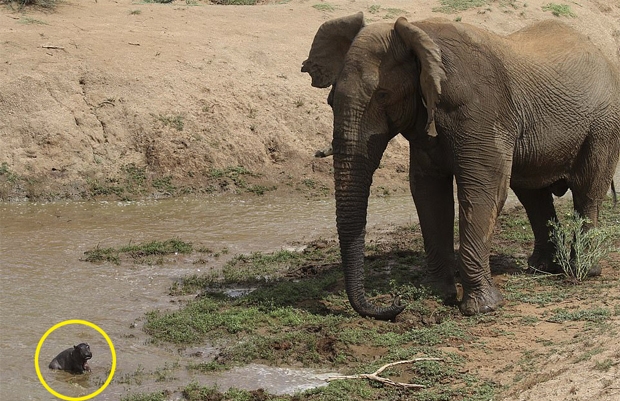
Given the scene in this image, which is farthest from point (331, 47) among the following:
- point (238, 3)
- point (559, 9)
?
point (559, 9)

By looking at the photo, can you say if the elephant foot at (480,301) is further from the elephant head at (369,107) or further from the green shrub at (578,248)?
the green shrub at (578,248)

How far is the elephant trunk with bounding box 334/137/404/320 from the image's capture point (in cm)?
814

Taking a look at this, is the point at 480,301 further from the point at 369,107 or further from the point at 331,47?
the point at 331,47

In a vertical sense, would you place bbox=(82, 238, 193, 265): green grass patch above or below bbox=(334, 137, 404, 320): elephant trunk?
below

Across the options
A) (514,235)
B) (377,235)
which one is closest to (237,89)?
(377,235)

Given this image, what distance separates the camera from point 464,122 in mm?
8453

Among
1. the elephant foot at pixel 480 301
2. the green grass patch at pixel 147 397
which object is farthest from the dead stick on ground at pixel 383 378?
the elephant foot at pixel 480 301

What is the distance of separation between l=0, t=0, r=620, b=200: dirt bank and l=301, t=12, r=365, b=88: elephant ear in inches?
242

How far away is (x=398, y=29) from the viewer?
8.30 metres

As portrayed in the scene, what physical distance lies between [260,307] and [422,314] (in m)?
1.54

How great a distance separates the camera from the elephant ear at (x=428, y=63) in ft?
26.6

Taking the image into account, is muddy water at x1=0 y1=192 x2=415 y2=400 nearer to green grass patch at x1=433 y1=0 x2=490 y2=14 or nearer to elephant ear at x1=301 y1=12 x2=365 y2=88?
elephant ear at x1=301 y1=12 x2=365 y2=88

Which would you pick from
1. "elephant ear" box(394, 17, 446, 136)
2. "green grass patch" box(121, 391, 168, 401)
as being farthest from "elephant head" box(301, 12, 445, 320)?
"green grass patch" box(121, 391, 168, 401)

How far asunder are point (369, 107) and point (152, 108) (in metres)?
8.47
